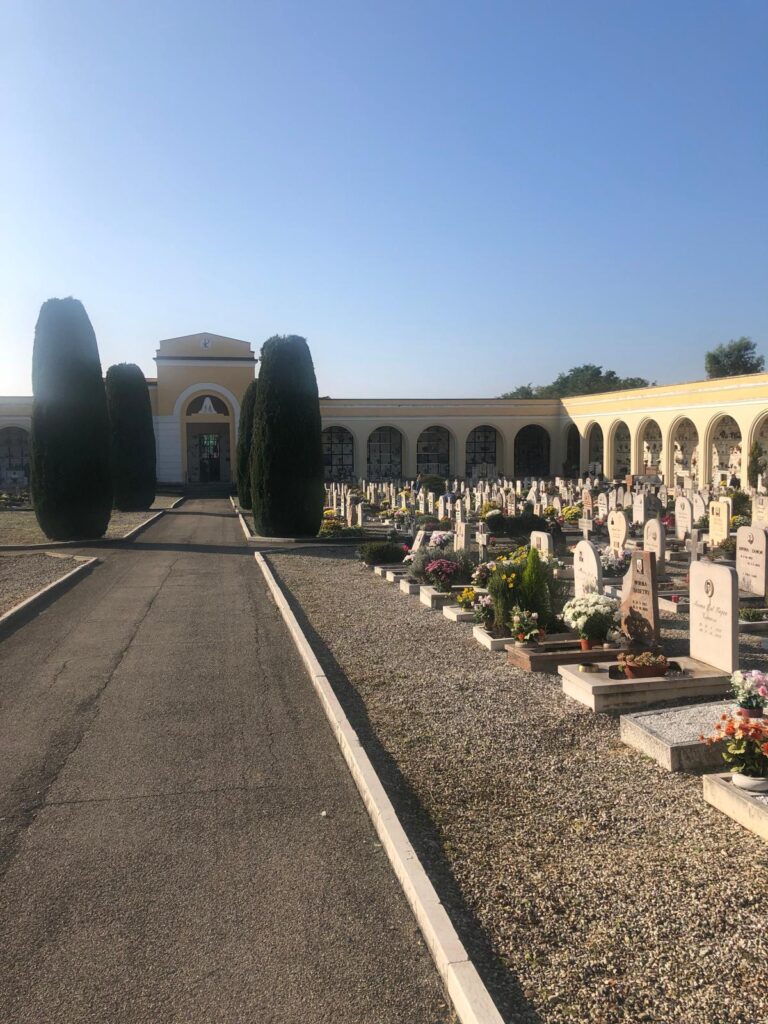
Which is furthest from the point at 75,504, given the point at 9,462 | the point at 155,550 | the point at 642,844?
the point at 9,462

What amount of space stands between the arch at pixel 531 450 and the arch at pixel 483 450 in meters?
1.37

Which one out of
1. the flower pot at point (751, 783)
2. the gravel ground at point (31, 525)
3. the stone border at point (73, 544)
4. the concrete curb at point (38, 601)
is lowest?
the flower pot at point (751, 783)

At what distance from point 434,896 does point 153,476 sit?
27370mm

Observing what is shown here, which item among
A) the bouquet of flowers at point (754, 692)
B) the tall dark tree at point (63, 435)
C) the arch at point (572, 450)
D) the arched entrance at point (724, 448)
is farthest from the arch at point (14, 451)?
the bouquet of flowers at point (754, 692)

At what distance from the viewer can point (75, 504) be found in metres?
18.0

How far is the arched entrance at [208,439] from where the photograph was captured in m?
43.7

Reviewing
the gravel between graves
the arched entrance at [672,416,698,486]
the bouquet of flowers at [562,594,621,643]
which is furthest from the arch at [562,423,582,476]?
the gravel between graves

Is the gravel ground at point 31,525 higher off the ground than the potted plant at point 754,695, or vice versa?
the gravel ground at point 31,525

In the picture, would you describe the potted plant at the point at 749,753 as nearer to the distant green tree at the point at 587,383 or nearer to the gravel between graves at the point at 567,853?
the gravel between graves at the point at 567,853

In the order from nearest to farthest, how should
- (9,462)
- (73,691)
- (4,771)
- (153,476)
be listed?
1. (4,771)
2. (73,691)
3. (153,476)
4. (9,462)

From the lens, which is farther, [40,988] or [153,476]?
[153,476]

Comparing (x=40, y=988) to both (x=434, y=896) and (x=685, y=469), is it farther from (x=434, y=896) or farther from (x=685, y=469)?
(x=685, y=469)

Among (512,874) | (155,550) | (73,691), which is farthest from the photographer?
(155,550)

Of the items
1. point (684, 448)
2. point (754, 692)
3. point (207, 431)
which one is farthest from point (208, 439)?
point (754, 692)
